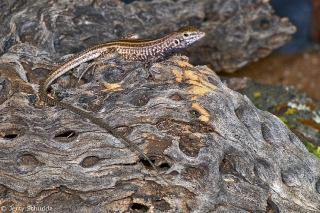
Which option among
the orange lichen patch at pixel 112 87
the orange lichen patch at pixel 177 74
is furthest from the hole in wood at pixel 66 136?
the orange lichen patch at pixel 177 74

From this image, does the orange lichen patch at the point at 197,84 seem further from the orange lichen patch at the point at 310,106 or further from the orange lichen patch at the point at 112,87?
the orange lichen patch at the point at 310,106

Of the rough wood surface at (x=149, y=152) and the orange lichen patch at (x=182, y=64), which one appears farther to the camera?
the orange lichen patch at (x=182, y=64)

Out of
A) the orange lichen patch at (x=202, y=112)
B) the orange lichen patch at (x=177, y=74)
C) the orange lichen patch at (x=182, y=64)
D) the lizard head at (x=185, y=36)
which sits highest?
the lizard head at (x=185, y=36)

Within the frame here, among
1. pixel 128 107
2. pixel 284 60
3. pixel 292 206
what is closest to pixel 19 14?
pixel 128 107

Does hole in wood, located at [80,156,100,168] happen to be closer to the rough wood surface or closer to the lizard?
the rough wood surface

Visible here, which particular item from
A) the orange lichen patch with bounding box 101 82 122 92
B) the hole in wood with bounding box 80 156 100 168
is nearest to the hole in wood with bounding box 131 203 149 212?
the hole in wood with bounding box 80 156 100 168

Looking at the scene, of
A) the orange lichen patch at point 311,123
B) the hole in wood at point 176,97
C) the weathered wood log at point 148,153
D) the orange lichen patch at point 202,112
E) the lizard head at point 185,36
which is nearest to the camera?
the weathered wood log at point 148,153

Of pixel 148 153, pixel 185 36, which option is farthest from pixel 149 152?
pixel 185 36

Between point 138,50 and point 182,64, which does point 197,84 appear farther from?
point 138,50
